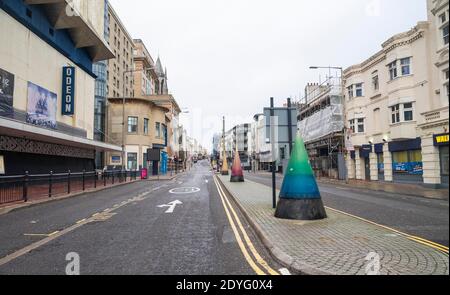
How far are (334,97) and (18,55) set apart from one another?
29.5 meters

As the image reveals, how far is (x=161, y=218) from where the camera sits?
29.1 ft

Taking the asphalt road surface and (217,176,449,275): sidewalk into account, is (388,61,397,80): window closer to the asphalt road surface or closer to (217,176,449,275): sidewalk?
(217,176,449,275): sidewalk

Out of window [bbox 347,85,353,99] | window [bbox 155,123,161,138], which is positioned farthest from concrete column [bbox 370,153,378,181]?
window [bbox 155,123,161,138]

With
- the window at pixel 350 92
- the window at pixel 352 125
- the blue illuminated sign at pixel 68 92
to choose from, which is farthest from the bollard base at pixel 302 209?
the window at pixel 350 92

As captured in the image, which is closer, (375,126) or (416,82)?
(416,82)

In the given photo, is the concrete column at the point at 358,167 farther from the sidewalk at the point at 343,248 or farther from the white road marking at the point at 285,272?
the white road marking at the point at 285,272

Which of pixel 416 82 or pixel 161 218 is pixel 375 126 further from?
pixel 161 218

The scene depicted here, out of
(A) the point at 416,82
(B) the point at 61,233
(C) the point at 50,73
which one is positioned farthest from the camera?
(C) the point at 50,73

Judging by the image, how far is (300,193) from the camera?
7840mm

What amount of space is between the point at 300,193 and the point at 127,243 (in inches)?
179

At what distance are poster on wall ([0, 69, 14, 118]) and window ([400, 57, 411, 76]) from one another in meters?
27.7

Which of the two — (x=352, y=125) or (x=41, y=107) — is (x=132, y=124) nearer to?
(x=41, y=107)

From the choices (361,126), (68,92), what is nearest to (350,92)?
(361,126)
